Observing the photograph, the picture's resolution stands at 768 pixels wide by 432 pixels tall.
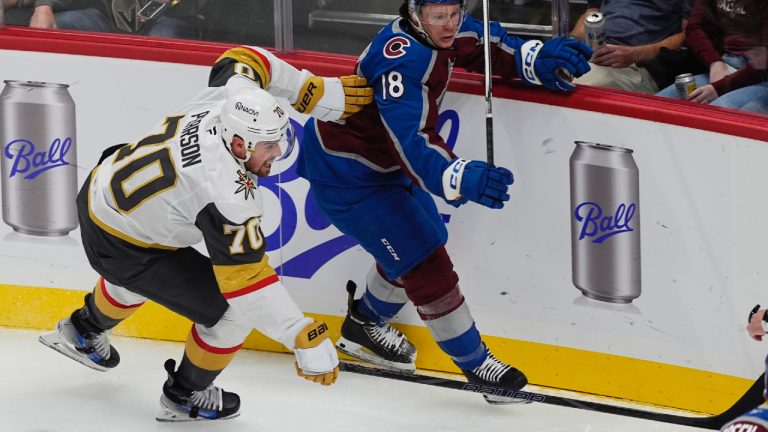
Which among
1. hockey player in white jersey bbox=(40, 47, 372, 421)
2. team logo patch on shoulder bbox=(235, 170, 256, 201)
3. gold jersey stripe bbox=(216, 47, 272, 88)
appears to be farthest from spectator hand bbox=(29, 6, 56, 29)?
team logo patch on shoulder bbox=(235, 170, 256, 201)

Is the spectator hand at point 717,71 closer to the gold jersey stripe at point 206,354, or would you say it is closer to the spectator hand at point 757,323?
the spectator hand at point 757,323

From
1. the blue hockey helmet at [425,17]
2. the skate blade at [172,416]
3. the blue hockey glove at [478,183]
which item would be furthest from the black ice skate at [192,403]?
the blue hockey helmet at [425,17]

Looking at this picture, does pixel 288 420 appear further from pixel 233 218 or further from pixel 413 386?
pixel 233 218

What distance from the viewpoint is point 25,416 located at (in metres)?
4.16

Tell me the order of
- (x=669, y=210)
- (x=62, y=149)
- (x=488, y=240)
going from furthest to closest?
(x=62, y=149)
(x=488, y=240)
(x=669, y=210)

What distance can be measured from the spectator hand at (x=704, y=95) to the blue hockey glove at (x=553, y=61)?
30 centimetres

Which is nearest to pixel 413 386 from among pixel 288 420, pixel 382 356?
pixel 382 356

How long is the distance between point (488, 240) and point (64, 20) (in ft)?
5.18

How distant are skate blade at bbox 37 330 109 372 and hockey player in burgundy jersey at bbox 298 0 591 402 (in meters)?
0.85

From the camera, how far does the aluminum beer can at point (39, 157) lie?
4598mm

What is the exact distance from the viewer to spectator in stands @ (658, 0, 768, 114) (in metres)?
3.87

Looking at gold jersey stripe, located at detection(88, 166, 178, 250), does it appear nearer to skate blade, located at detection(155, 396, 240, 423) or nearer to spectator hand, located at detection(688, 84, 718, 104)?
skate blade, located at detection(155, 396, 240, 423)

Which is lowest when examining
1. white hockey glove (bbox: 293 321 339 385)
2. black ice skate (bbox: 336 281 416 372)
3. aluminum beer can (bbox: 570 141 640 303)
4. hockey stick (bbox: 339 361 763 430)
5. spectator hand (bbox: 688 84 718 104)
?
black ice skate (bbox: 336 281 416 372)

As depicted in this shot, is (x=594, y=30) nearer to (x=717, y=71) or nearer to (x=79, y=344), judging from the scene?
(x=717, y=71)
